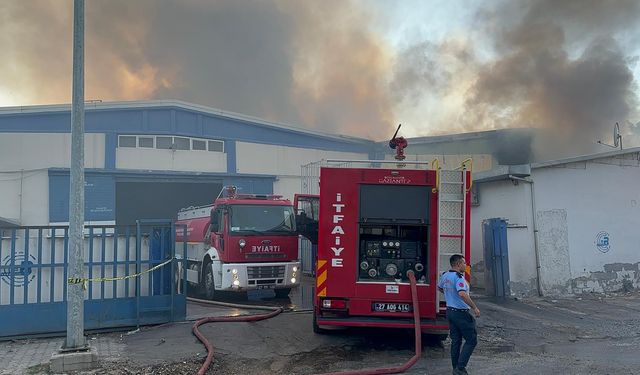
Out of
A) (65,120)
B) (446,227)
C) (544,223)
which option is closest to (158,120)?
(65,120)

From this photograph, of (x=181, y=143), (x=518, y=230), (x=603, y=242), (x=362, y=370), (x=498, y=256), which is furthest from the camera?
(x=181, y=143)

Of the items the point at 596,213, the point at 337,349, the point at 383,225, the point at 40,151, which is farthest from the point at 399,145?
the point at 40,151

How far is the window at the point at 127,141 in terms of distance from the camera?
2039 centimetres

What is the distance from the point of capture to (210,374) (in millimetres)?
6480

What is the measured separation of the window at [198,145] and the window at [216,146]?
10.3 inches

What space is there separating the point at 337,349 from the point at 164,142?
15590 millimetres

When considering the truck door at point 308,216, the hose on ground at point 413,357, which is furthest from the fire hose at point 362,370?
the truck door at point 308,216

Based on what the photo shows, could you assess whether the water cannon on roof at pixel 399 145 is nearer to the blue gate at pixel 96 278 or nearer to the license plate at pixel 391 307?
the license plate at pixel 391 307

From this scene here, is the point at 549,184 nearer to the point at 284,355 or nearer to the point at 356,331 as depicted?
the point at 356,331

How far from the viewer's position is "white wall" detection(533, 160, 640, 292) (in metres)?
13.0

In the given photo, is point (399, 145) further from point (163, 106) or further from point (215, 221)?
point (163, 106)

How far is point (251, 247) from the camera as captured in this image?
11.9 meters

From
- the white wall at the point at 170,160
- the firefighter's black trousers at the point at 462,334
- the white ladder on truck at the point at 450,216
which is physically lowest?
the firefighter's black trousers at the point at 462,334

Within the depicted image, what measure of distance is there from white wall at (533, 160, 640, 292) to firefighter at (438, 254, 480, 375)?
25.5 ft
